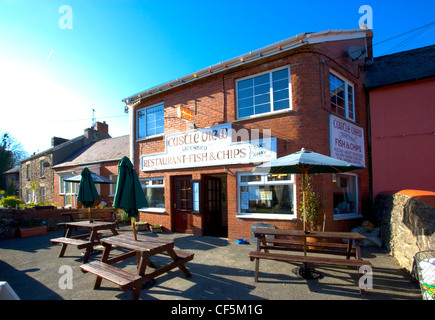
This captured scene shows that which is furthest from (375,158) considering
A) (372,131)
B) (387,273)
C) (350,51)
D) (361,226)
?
(387,273)

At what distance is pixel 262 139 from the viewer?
7340 mm

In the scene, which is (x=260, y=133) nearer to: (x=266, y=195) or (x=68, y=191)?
(x=266, y=195)

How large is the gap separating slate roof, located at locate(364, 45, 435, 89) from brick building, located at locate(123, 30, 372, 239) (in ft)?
2.40

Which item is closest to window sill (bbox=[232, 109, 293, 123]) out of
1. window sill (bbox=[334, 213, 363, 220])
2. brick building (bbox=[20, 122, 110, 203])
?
window sill (bbox=[334, 213, 363, 220])

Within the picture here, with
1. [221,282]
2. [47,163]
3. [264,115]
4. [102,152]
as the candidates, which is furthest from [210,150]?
[47,163]

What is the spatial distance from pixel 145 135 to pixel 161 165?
1936 mm

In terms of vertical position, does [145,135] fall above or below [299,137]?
above

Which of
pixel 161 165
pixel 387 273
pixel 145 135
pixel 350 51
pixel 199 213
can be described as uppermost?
pixel 350 51

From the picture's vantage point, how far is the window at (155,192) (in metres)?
9.94

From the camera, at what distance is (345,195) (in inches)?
308

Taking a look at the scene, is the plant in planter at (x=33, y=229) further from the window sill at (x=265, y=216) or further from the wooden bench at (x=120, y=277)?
the window sill at (x=265, y=216)

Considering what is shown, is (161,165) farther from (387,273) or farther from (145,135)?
(387,273)
